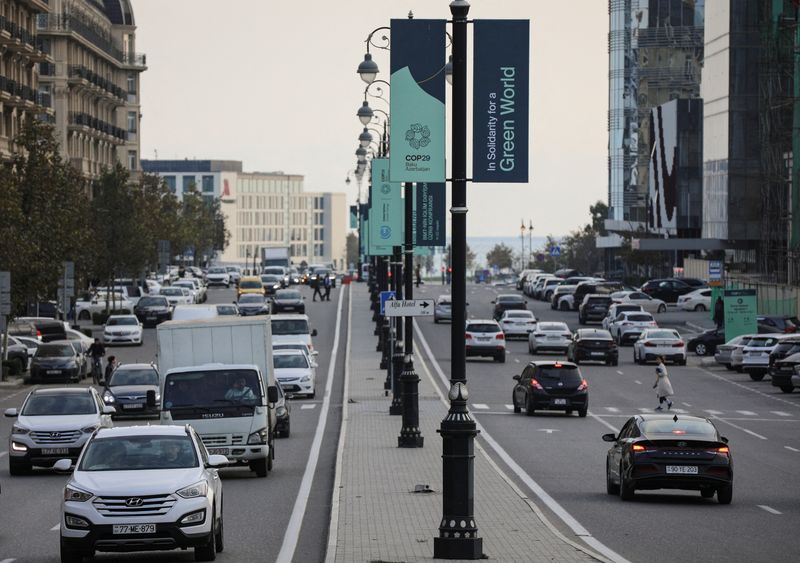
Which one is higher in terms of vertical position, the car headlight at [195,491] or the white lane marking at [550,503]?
the car headlight at [195,491]

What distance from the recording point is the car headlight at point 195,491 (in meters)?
16.8

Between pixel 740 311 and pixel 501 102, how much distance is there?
5141cm

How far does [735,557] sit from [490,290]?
116m

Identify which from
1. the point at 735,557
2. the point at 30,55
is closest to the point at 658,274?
the point at 30,55

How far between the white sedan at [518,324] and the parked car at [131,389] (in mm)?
35368

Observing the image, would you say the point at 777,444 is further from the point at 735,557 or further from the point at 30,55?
the point at 30,55

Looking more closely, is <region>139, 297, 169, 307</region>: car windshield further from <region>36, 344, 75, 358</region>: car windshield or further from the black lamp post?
the black lamp post

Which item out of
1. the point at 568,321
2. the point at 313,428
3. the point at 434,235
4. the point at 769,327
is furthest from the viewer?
the point at 568,321

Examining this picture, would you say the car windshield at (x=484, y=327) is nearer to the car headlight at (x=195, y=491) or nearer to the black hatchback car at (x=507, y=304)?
the black hatchback car at (x=507, y=304)

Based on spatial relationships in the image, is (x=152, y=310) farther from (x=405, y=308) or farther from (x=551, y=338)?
(x=405, y=308)

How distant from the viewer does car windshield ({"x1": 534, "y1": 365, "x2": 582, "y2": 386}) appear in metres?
42.3

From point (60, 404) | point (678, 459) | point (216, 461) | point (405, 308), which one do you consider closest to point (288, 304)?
point (60, 404)

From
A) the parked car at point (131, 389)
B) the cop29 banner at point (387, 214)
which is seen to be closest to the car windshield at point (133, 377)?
the parked car at point (131, 389)

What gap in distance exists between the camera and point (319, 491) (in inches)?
979
